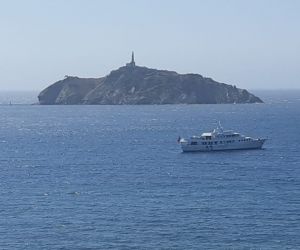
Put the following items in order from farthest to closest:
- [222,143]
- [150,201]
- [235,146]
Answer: [235,146], [222,143], [150,201]

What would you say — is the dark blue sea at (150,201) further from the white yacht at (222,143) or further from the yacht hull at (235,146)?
the white yacht at (222,143)

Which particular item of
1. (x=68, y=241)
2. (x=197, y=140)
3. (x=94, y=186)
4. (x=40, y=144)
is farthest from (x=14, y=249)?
(x=40, y=144)

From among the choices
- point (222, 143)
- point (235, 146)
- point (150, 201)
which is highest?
point (222, 143)

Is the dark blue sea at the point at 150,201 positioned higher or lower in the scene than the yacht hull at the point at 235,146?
lower

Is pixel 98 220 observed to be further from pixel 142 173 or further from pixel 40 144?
pixel 40 144

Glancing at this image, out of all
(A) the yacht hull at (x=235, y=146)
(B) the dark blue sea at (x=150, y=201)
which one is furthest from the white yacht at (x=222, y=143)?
(B) the dark blue sea at (x=150, y=201)

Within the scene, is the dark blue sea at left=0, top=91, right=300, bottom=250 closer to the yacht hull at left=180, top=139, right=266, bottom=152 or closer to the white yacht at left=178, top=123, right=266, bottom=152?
the yacht hull at left=180, top=139, right=266, bottom=152

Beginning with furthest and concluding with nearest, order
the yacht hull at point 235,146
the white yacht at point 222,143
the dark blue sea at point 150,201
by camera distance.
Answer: the yacht hull at point 235,146
the white yacht at point 222,143
the dark blue sea at point 150,201

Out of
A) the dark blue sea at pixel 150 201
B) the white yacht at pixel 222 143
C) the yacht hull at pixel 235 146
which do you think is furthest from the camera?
the yacht hull at pixel 235 146

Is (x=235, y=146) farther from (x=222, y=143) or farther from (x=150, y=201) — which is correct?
(x=150, y=201)

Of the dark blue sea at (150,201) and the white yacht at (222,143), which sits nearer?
the dark blue sea at (150,201)

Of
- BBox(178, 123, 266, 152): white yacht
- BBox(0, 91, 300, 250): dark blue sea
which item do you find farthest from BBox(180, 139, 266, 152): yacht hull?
BBox(0, 91, 300, 250): dark blue sea

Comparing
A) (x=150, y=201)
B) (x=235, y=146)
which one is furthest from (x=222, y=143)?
(x=150, y=201)

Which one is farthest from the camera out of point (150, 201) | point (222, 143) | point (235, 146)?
point (235, 146)
